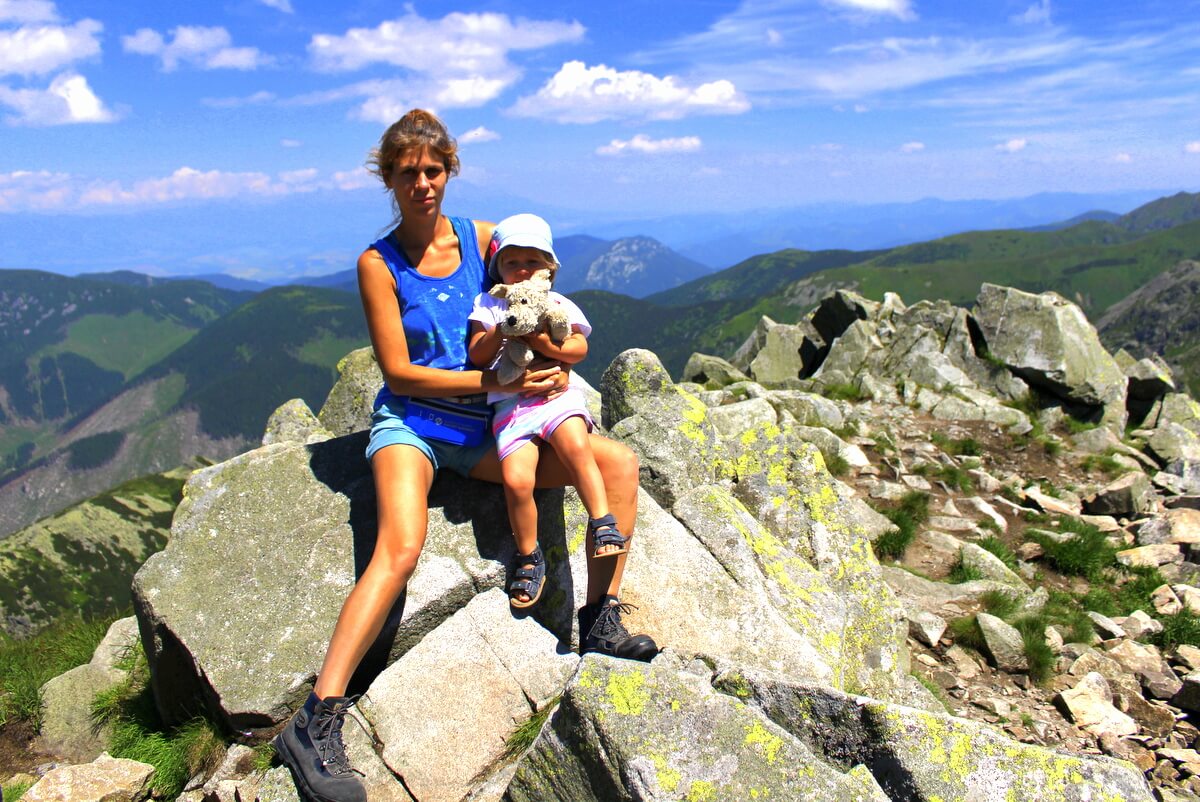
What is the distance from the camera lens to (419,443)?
7258 millimetres

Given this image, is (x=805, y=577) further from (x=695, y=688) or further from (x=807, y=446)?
(x=695, y=688)

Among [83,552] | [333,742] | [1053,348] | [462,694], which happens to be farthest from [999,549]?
[83,552]

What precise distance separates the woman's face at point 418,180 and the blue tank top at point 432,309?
0.45 meters

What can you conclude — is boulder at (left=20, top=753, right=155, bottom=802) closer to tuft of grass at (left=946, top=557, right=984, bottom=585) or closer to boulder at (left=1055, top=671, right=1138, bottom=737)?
boulder at (left=1055, top=671, right=1138, bottom=737)

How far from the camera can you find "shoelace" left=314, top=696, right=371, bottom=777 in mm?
5746

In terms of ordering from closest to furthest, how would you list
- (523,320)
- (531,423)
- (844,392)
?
(523,320) → (531,423) → (844,392)

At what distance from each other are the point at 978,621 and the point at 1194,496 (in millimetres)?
10489

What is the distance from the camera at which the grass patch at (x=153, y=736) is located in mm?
6945

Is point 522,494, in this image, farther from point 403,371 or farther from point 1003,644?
point 1003,644

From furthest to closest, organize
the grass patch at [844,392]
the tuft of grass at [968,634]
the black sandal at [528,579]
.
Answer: the grass patch at [844,392], the tuft of grass at [968,634], the black sandal at [528,579]

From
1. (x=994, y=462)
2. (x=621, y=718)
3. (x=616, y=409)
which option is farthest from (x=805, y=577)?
(x=994, y=462)

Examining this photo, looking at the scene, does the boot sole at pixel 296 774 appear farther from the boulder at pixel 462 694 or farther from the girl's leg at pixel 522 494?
the girl's leg at pixel 522 494

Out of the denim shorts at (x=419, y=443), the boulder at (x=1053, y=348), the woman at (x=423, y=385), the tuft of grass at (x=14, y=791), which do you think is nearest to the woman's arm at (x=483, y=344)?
the woman at (x=423, y=385)

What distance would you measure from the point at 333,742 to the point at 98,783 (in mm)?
2805
